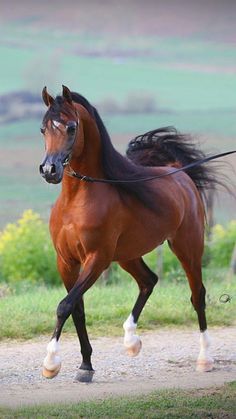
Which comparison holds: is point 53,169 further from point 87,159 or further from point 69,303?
point 69,303

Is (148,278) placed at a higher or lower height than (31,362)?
higher

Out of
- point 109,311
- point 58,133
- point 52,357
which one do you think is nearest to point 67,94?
point 58,133

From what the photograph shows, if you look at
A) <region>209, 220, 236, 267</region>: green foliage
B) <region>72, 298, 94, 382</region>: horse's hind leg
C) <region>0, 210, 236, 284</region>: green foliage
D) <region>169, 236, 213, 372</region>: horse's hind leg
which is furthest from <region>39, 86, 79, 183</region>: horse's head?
<region>209, 220, 236, 267</region>: green foliage

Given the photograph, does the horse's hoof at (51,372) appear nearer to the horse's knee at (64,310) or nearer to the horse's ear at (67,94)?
the horse's knee at (64,310)

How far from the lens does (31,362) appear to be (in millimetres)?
7707

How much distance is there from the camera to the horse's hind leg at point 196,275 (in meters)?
7.56

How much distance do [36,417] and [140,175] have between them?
6.84 ft

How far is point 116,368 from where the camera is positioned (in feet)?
24.8

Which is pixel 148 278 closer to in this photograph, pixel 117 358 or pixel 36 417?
pixel 117 358

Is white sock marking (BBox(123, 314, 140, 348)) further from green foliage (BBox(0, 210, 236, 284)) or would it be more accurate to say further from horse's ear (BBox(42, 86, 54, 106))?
green foliage (BBox(0, 210, 236, 284))

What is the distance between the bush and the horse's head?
6.49 meters

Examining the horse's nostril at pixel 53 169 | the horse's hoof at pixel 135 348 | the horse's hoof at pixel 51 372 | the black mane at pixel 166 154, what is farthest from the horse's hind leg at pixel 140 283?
the horse's nostril at pixel 53 169

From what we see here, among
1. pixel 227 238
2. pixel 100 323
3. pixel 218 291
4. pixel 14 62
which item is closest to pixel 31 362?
pixel 100 323

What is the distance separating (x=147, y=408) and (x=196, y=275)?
182 centimetres
